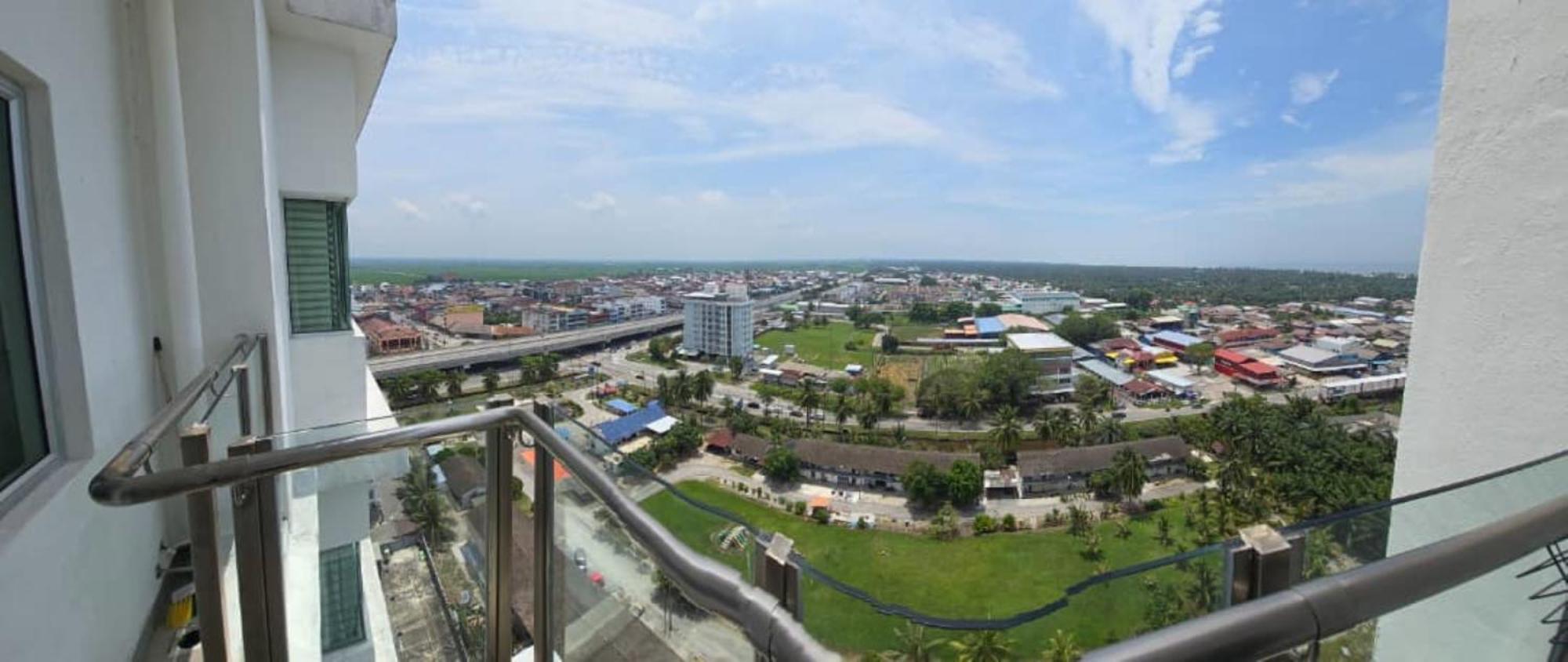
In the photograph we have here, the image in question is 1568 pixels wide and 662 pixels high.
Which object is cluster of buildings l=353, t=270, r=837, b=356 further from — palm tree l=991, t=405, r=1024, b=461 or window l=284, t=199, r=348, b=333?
palm tree l=991, t=405, r=1024, b=461

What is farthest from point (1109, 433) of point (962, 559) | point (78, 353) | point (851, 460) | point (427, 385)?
point (78, 353)

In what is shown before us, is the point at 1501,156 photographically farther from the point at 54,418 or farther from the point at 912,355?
the point at 912,355

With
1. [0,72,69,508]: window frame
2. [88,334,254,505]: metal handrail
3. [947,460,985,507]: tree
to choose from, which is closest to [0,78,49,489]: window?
[0,72,69,508]: window frame

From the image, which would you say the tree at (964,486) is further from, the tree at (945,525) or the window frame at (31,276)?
the window frame at (31,276)

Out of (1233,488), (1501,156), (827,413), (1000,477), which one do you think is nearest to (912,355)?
(827,413)

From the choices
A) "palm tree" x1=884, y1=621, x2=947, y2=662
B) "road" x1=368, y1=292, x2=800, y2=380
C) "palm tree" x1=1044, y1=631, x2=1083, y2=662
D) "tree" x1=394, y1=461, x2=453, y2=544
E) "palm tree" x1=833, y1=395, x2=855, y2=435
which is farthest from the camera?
"palm tree" x1=833, y1=395, x2=855, y2=435

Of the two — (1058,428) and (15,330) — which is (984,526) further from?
(15,330)
